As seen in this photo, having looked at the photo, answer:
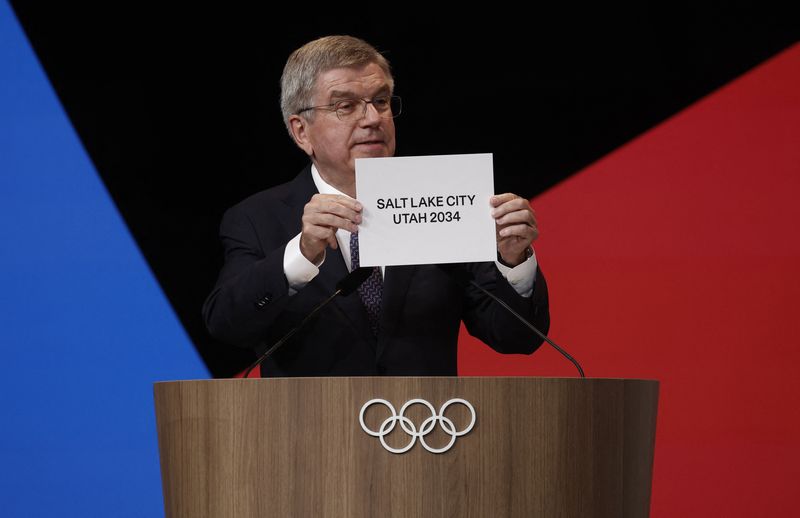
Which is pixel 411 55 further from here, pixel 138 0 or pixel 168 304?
pixel 168 304

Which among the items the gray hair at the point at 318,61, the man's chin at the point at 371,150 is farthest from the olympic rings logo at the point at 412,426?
the gray hair at the point at 318,61

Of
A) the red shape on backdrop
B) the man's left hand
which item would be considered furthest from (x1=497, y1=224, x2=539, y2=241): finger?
the red shape on backdrop

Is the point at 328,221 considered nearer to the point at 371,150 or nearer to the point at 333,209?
the point at 333,209

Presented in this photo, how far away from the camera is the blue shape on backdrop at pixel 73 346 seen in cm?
285

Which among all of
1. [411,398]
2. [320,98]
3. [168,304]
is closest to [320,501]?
[411,398]

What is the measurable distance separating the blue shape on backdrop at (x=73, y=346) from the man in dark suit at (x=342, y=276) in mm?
894

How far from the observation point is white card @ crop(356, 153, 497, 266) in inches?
64.0

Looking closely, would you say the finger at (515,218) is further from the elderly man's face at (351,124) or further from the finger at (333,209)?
the elderly man's face at (351,124)

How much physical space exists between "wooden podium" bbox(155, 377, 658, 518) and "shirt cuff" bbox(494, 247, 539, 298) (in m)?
0.42

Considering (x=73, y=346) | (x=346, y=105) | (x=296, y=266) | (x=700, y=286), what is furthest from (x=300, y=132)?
(x=700, y=286)

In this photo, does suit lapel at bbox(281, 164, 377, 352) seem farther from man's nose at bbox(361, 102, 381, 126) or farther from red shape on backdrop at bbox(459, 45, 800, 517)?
red shape on backdrop at bbox(459, 45, 800, 517)

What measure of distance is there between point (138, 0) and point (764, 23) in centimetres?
186

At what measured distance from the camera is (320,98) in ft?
6.84

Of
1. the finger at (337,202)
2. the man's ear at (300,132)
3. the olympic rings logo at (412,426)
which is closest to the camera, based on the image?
the olympic rings logo at (412,426)
